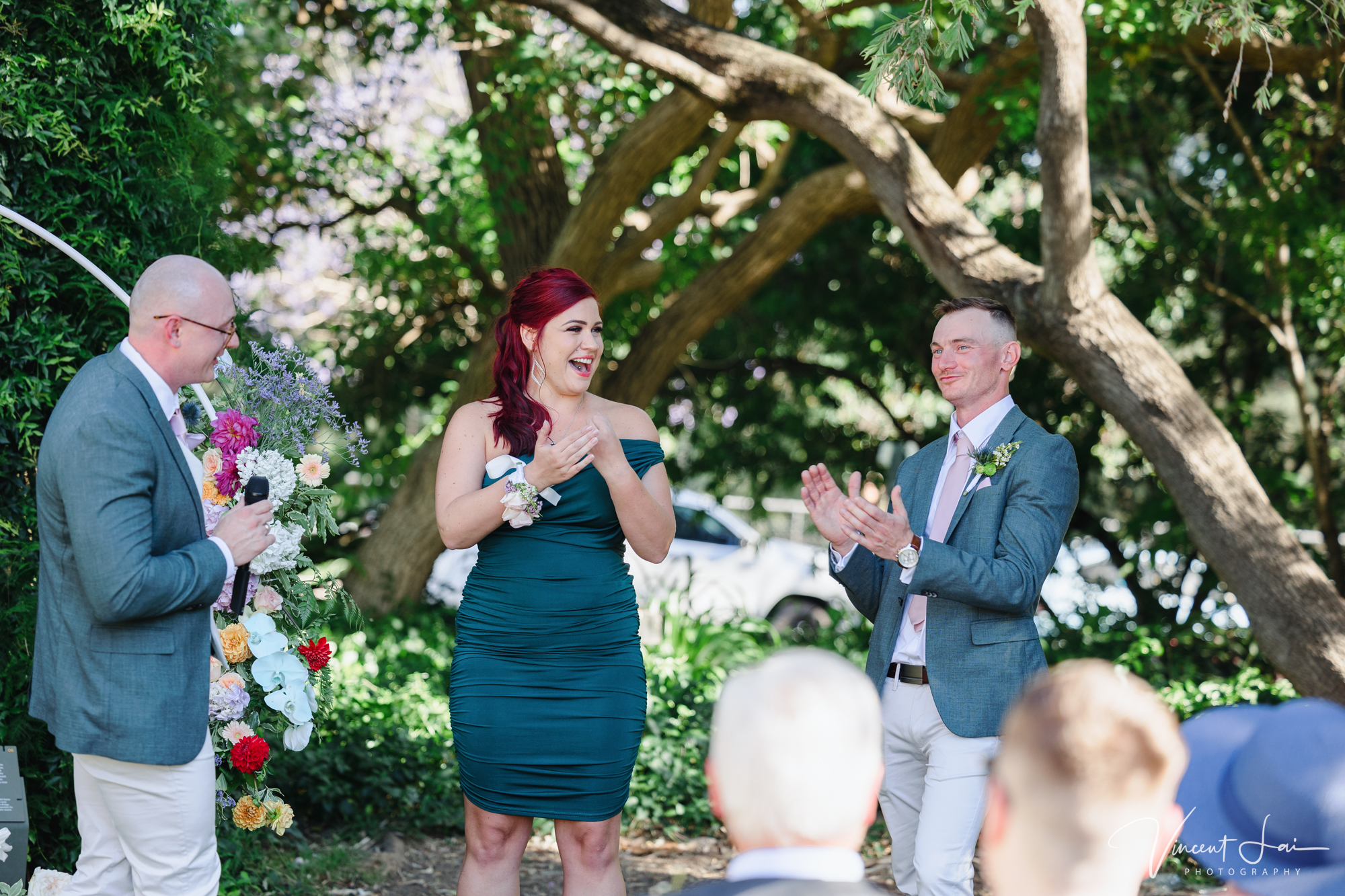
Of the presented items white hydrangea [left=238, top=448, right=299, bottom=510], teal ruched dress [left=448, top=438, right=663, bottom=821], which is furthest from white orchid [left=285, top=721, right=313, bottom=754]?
white hydrangea [left=238, top=448, right=299, bottom=510]

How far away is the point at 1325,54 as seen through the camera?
6.33m

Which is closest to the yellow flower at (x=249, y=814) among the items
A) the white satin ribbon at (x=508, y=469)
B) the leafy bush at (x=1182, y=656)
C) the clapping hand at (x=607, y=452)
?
the white satin ribbon at (x=508, y=469)

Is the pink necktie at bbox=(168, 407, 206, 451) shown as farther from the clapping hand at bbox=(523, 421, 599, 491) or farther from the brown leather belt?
the brown leather belt

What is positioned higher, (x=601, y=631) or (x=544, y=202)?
(x=544, y=202)

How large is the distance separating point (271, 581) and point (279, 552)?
0.51 feet

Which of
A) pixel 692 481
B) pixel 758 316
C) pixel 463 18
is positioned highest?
pixel 463 18

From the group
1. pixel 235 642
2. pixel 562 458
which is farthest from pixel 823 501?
pixel 235 642

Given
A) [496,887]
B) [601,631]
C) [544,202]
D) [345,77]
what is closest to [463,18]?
[544,202]

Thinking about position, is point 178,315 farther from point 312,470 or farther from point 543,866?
point 543,866

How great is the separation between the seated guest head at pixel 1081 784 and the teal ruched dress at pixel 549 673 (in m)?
1.90

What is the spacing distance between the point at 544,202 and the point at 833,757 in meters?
7.27

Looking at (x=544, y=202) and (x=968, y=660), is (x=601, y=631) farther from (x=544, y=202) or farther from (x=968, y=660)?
(x=544, y=202)

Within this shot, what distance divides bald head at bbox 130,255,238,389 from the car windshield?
9.13 m

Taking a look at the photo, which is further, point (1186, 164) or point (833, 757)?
point (1186, 164)
